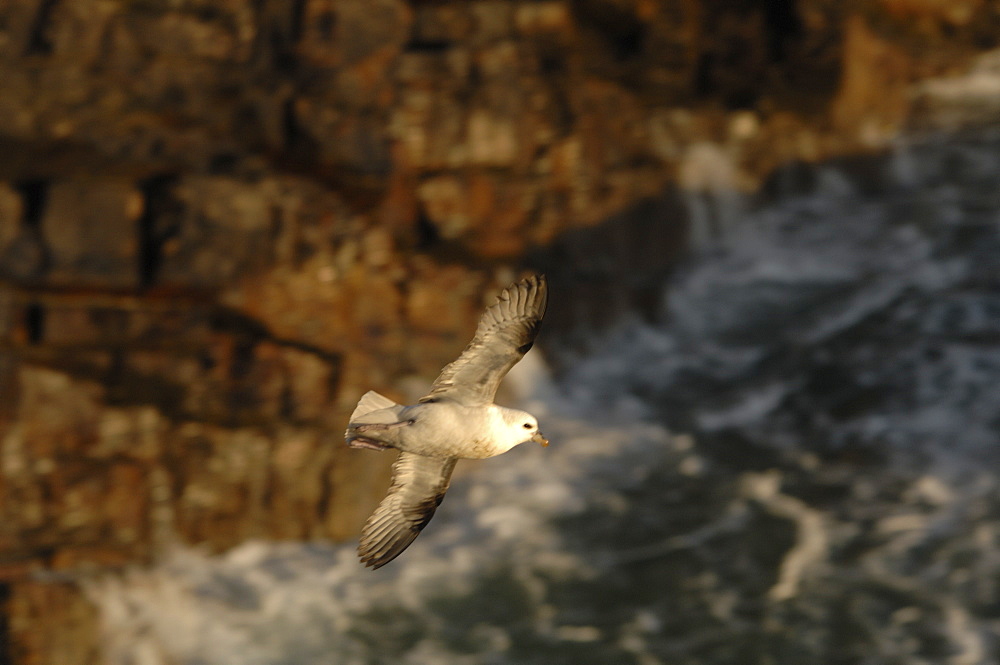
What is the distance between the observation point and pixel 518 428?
16.8 ft

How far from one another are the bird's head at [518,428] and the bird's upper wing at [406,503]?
368 mm

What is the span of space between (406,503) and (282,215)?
4.27m

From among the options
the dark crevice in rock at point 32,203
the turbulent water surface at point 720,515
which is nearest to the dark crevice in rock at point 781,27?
the turbulent water surface at point 720,515

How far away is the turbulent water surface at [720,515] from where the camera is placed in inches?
319

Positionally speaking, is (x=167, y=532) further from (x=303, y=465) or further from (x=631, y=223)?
(x=631, y=223)

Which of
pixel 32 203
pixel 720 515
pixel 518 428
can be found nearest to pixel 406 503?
pixel 518 428

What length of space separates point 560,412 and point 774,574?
2557mm

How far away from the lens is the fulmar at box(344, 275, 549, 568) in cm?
506

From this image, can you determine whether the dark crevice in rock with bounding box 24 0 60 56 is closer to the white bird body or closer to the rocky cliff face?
the rocky cliff face

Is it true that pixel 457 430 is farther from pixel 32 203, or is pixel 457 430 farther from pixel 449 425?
pixel 32 203

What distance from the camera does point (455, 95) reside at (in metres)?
10.0

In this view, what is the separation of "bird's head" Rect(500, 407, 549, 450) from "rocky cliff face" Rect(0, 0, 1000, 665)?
3592mm

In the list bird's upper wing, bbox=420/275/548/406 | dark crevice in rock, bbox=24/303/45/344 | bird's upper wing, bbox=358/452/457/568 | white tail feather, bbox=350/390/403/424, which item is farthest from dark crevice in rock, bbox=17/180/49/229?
bird's upper wing, bbox=420/275/548/406

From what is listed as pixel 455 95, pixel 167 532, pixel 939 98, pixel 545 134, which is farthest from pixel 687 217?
pixel 167 532
